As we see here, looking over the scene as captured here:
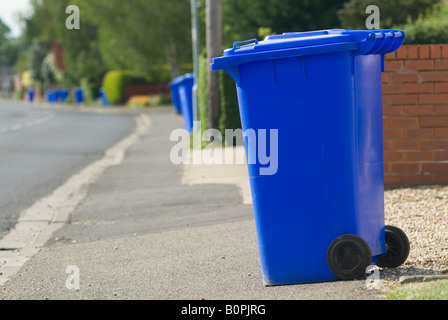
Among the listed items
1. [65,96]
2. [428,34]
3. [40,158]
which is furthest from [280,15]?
[65,96]

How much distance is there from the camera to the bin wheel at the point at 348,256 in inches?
169

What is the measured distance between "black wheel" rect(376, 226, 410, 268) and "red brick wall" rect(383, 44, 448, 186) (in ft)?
10.1

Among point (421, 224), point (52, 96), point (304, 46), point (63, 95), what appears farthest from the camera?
point (52, 96)

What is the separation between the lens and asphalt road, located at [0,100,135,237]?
9.27m

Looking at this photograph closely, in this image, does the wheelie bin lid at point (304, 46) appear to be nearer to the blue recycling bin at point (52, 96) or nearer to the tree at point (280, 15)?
the tree at point (280, 15)

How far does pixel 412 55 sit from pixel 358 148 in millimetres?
3441

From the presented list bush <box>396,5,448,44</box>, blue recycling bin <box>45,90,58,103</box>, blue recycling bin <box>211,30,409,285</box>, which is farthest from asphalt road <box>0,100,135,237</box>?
blue recycling bin <box>45,90,58,103</box>

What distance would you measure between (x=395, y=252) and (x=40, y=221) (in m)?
4.20

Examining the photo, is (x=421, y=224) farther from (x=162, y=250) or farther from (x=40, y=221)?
(x=40, y=221)

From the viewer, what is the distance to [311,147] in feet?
14.0
